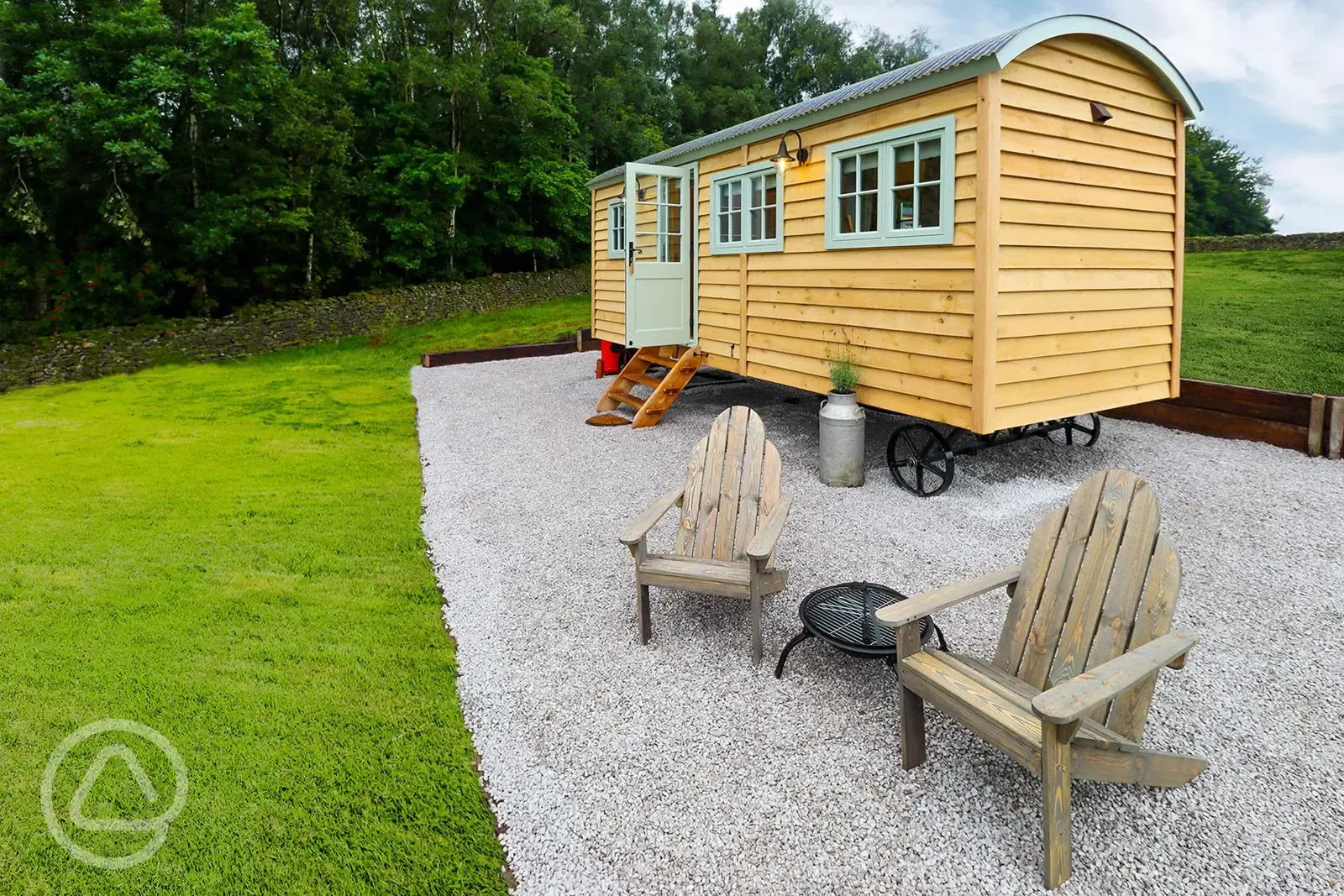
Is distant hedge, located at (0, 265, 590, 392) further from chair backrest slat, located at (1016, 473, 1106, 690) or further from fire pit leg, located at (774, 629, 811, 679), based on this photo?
chair backrest slat, located at (1016, 473, 1106, 690)

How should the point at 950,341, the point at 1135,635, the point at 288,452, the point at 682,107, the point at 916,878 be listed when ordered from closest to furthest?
the point at 916,878
the point at 1135,635
the point at 950,341
the point at 288,452
the point at 682,107

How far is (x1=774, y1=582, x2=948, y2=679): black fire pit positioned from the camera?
3.00 metres

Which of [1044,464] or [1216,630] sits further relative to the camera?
[1044,464]

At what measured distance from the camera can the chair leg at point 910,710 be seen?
8.58 ft

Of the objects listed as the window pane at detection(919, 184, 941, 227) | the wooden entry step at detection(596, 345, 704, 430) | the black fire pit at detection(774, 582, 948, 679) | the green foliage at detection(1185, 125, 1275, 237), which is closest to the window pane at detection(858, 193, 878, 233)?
the window pane at detection(919, 184, 941, 227)

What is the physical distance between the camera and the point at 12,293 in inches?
615

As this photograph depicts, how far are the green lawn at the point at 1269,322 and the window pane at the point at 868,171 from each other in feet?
20.8

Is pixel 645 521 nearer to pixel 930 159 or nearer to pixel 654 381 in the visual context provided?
→ pixel 930 159

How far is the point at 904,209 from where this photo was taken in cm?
584

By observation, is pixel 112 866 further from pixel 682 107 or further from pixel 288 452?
pixel 682 107

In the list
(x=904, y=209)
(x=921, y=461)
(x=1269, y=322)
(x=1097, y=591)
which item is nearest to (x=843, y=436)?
(x=921, y=461)

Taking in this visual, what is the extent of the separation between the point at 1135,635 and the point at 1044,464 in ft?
15.3

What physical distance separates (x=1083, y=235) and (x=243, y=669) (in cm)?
613

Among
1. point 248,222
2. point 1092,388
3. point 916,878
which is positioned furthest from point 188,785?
point 248,222
